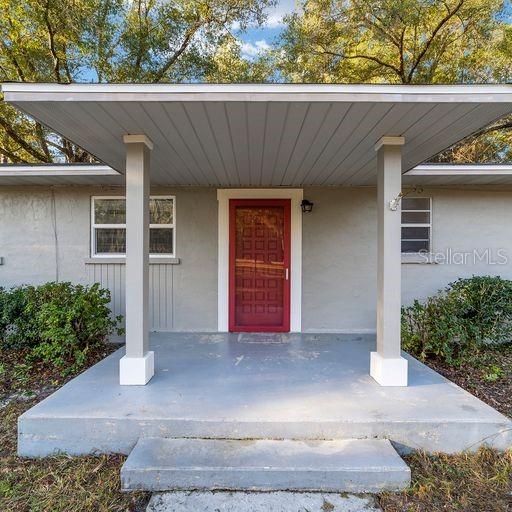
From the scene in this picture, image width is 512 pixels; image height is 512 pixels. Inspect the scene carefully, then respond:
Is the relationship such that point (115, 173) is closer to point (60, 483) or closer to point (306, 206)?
point (306, 206)

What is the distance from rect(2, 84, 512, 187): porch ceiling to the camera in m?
2.41

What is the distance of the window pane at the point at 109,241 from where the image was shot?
5.31 meters

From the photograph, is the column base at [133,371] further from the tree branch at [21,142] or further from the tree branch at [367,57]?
the tree branch at [367,57]

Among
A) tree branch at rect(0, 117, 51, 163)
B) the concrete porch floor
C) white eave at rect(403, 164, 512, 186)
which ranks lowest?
the concrete porch floor

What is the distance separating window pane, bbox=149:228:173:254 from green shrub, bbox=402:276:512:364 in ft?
11.7

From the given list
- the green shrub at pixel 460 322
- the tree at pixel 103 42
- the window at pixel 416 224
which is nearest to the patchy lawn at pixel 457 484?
the green shrub at pixel 460 322

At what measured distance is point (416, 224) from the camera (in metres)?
5.25

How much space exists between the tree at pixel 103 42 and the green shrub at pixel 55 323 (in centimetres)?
640

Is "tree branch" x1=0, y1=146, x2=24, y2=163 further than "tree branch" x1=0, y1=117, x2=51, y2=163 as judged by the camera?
Yes

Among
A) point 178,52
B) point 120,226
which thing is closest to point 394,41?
point 178,52

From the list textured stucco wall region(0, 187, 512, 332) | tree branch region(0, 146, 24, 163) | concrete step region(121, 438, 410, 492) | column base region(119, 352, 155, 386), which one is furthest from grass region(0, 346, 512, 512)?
tree branch region(0, 146, 24, 163)

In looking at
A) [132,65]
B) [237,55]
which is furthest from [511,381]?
[132,65]

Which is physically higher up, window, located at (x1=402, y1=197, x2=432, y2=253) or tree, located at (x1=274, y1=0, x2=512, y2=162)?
tree, located at (x1=274, y1=0, x2=512, y2=162)

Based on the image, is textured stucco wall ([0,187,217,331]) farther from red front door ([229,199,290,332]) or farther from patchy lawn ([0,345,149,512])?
patchy lawn ([0,345,149,512])
